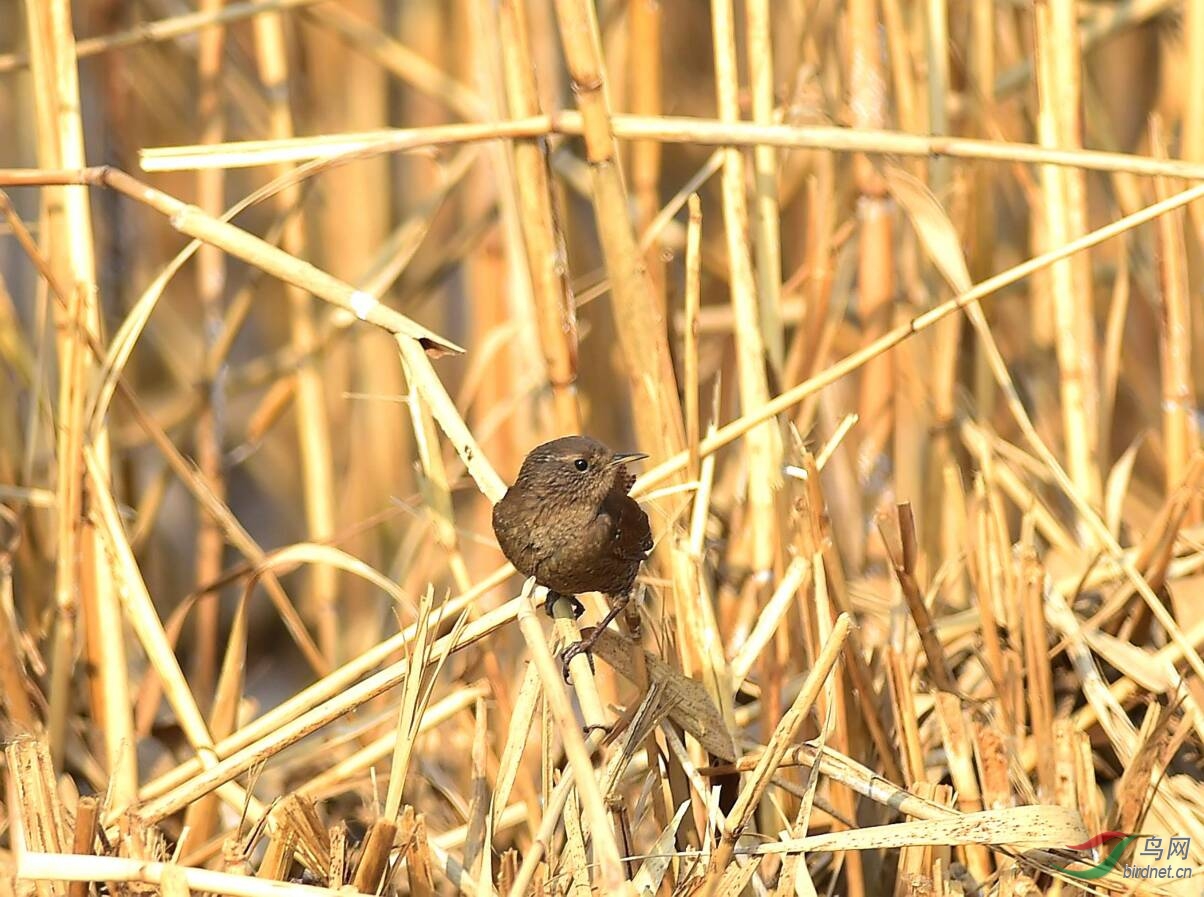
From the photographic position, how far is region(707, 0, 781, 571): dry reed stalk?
205cm

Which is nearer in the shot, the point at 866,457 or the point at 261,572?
the point at 261,572

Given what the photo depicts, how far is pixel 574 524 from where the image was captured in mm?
1723

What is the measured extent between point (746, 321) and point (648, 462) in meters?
0.30

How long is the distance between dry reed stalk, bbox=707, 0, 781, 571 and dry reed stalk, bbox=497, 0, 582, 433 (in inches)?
10.0

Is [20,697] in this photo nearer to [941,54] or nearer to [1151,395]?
[941,54]

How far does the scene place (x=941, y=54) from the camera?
7.67 feet

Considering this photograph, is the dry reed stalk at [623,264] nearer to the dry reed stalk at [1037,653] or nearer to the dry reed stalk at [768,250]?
the dry reed stalk at [768,250]

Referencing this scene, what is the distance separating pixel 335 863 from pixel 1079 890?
95 centimetres

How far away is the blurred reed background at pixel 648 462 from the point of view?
1706 millimetres

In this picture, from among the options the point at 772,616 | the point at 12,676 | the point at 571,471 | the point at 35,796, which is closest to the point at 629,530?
the point at 571,471

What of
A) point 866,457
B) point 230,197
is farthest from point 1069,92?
point 230,197

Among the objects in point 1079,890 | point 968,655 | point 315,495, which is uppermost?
point 315,495

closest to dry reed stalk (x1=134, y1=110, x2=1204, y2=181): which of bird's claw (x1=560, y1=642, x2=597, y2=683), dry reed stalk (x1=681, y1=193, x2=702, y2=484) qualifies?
dry reed stalk (x1=681, y1=193, x2=702, y2=484)

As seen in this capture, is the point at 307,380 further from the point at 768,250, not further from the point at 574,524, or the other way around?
the point at 574,524
